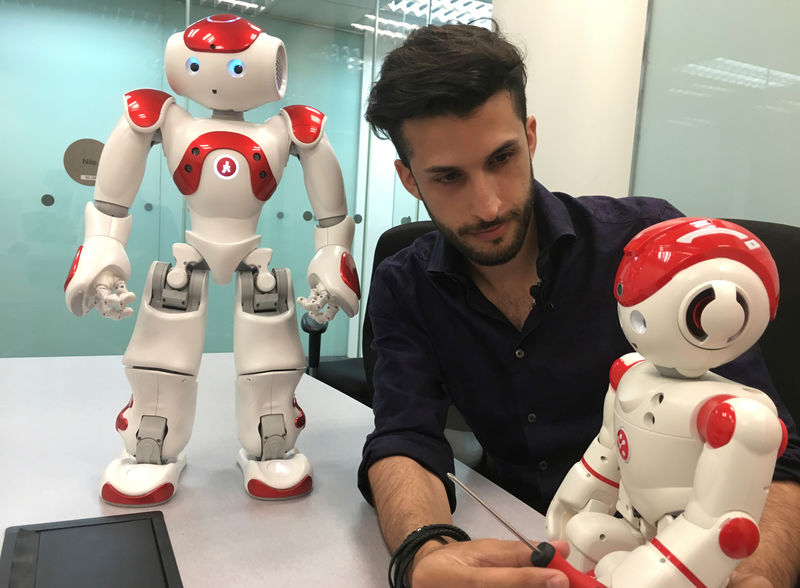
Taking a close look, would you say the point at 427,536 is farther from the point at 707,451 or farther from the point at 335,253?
the point at 335,253

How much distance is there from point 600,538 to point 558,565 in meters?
0.10

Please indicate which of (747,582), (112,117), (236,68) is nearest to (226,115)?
(236,68)

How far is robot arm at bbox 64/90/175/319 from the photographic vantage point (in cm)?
99

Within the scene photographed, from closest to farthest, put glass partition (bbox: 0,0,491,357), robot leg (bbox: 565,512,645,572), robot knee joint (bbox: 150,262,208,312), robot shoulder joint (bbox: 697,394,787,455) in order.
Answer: robot shoulder joint (bbox: 697,394,787,455), robot leg (bbox: 565,512,645,572), robot knee joint (bbox: 150,262,208,312), glass partition (bbox: 0,0,491,357)

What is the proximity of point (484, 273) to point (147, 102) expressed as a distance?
24.5 inches

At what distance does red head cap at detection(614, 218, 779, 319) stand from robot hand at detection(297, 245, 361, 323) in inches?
24.5

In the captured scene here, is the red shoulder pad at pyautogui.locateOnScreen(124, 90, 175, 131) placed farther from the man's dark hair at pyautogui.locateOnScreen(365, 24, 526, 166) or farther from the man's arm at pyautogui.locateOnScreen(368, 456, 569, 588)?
the man's arm at pyautogui.locateOnScreen(368, 456, 569, 588)

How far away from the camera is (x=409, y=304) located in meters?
1.07

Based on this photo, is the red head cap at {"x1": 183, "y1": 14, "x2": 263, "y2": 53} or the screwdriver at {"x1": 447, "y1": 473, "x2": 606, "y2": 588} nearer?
the screwdriver at {"x1": 447, "y1": 473, "x2": 606, "y2": 588}

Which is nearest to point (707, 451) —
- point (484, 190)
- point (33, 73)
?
point (484, 190)

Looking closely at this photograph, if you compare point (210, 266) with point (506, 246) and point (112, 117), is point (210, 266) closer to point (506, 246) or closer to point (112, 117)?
point (506, 246)

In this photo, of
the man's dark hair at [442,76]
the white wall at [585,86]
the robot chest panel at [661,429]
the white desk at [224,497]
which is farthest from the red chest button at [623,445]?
the white wall at [585,86]

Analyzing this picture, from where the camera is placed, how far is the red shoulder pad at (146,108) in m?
1.04

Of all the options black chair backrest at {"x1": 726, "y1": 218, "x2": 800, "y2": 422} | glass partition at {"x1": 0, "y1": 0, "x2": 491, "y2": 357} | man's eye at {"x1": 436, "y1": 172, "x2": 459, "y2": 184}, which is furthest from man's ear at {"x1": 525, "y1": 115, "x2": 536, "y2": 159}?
glass partition at {"x1": 0, "y1": 0, "x2": 491, "y2": 357}
